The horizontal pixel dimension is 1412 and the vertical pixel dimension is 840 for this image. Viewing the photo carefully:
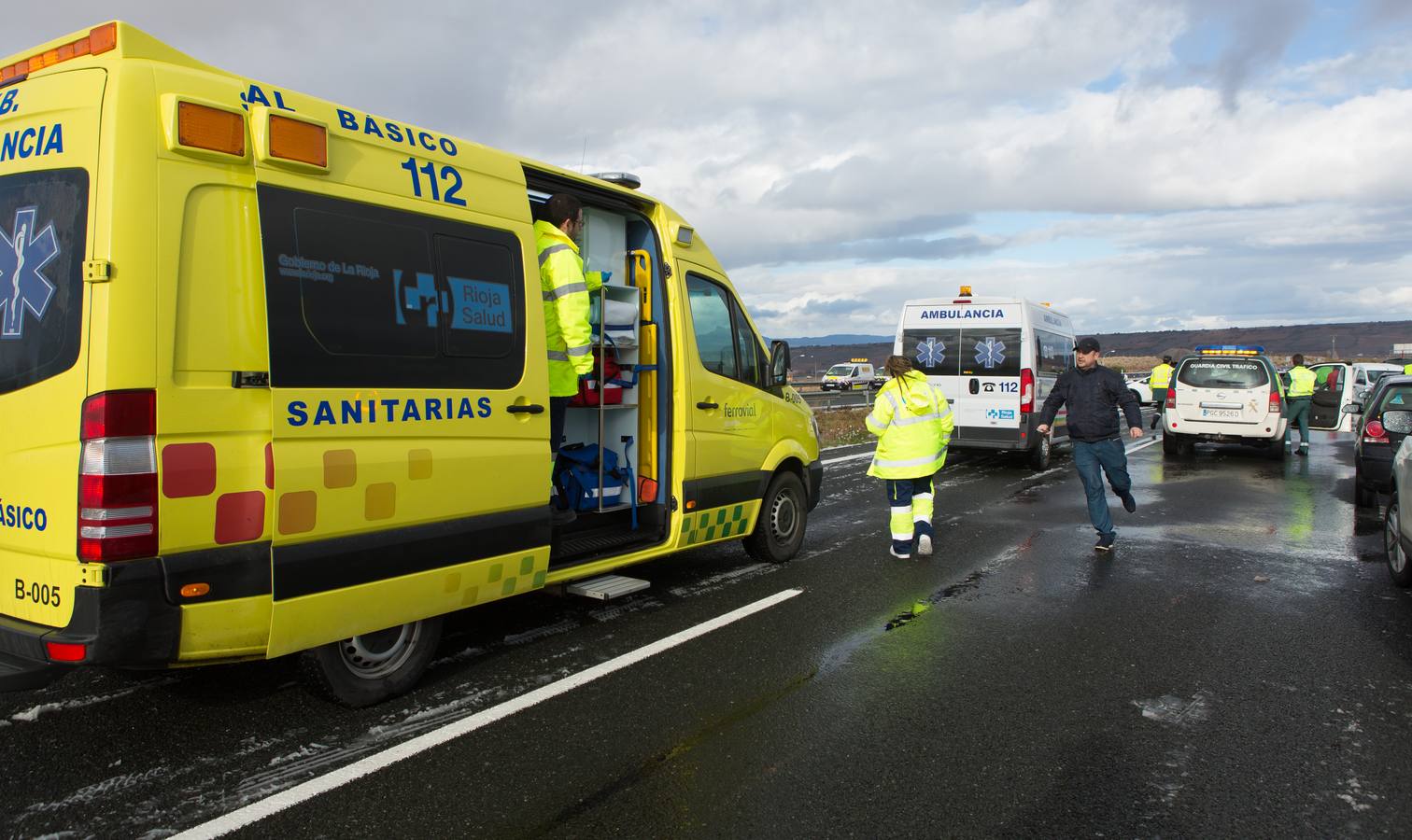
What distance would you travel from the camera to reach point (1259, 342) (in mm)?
103438

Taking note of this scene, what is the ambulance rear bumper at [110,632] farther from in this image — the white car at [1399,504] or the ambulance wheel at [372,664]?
the white car at [1399,504]

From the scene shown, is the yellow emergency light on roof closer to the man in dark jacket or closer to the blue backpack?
the blue backpack

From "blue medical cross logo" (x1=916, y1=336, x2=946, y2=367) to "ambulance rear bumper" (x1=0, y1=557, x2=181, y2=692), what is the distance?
1128 cm

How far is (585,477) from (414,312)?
2111 millimetres

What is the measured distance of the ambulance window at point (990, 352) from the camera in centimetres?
1226

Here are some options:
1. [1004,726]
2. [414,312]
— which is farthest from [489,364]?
[1004,726]

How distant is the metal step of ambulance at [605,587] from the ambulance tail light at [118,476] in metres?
2.30

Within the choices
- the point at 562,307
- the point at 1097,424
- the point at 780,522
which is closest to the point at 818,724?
the point at 562,307

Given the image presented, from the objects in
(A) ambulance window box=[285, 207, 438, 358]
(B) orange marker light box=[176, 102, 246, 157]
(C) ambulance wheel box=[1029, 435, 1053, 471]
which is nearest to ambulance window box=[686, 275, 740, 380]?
(A) ambulance window box=[285, 207, 438, 358]

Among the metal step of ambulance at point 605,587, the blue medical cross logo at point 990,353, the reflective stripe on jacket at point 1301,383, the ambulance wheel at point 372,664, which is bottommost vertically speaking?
the ambulance wheel at point 372,664

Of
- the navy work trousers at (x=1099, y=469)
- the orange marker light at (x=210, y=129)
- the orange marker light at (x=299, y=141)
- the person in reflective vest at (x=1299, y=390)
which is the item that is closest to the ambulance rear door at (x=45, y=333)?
the orange marker light at (x=210, y=129)

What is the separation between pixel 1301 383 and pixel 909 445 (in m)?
11.7

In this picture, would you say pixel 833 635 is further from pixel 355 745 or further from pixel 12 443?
pixel 12 443

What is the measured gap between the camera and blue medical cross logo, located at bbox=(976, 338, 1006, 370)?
12359mm
